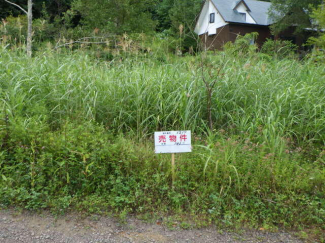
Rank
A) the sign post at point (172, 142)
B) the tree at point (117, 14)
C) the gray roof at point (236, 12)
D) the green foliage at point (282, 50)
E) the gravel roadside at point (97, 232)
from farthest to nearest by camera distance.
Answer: the gray roof at point (236, 12), the tree at point (117, 14), the green foliage at point (282, 50), the sign post at point (172, 142), the gravel roadside at point (97, 232)

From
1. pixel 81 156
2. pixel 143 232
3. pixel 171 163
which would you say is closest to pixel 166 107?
pixel 171 163

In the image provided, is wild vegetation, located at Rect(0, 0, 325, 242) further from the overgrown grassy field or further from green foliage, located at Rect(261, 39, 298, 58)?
green foliage, located at Rect(261, 39, 298, 58)

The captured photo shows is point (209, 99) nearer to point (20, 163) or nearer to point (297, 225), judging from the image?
point (297, 225)

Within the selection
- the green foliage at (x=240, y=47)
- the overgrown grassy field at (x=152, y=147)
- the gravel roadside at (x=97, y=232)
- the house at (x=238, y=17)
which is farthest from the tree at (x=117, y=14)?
the house at (x=238, y=17)

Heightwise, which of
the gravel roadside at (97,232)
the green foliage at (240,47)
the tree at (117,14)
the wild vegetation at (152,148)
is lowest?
the gravel roadside at (97,232)

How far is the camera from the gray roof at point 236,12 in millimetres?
28406

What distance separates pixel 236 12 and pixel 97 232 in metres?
29.9

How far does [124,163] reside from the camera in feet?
11.6

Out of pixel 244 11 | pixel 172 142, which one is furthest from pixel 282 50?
pixel 244 11

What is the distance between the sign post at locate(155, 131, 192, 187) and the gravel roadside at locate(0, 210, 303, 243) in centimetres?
67

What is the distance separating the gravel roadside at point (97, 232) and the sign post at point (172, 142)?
0.67 meters

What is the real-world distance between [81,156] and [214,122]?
211 cm

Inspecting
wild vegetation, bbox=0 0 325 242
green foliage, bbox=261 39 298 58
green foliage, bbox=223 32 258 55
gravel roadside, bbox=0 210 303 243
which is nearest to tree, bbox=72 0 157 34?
green foliage, bbox=261 39 298 58

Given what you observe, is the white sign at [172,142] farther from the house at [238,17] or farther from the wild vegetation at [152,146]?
the house at [238,17]
